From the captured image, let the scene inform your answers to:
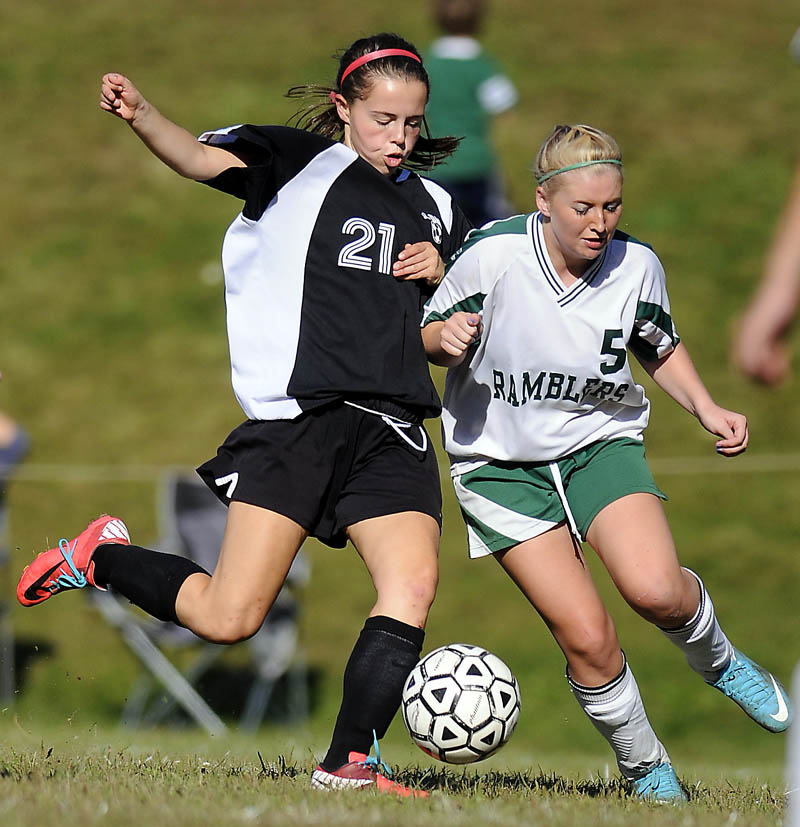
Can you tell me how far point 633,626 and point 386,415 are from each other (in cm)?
667

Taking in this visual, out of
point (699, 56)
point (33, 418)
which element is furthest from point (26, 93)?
point (699, 56)

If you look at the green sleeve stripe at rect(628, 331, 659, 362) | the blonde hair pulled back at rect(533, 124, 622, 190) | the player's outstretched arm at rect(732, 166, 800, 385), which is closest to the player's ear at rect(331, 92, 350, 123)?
the blonde hair pulled back at rect(533, 124, 622, 190)

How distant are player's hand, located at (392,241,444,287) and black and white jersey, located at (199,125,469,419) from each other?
0.03 meters

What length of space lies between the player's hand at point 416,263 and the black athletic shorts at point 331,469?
0.46m

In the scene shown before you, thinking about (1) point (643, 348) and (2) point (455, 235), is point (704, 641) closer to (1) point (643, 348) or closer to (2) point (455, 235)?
(1) point (643, 348)

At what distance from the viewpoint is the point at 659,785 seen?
16.0ft

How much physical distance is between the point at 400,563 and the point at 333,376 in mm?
628

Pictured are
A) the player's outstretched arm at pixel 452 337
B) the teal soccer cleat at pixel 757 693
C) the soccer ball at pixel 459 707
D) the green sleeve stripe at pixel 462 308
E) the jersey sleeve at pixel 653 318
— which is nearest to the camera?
the soccer ball at pixel 459 707

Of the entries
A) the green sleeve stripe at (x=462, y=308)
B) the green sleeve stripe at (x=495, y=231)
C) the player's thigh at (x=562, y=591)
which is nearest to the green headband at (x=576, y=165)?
the green sleeve stripe at (x=495, y=231)

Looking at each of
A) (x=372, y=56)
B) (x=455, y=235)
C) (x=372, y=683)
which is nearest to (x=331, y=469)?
(x=372, y=683)

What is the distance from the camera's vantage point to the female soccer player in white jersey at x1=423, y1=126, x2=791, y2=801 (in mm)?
4672

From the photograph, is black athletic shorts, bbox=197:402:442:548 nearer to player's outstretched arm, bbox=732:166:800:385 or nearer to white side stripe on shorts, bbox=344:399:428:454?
white side stripe on shorts, bbox=344:399:428:454

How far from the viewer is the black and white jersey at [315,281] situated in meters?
4.57

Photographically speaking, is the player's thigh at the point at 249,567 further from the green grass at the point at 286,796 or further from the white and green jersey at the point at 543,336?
the white and green jersey at the point at 543,336
